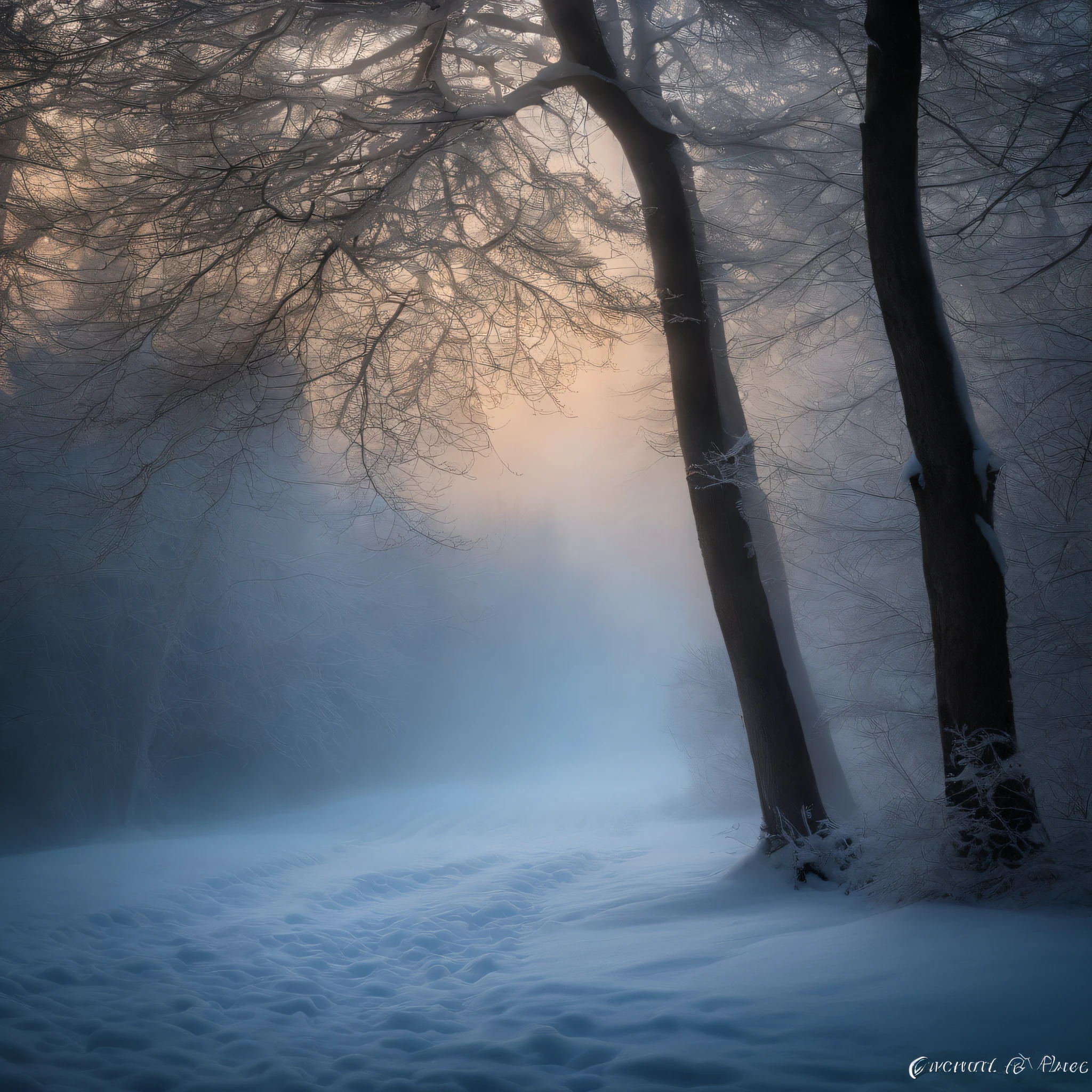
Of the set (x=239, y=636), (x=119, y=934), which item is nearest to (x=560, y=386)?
(x=119, y=934)

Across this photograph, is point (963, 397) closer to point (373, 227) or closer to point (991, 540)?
point (991, 540)

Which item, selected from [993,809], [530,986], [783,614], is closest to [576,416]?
[783,614]

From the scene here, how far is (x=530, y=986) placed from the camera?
3445 mm

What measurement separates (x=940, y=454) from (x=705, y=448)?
1633 mm

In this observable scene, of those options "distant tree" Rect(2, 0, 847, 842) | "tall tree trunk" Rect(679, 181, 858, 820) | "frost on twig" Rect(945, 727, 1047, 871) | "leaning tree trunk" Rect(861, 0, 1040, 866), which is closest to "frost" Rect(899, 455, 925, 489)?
"leaning tree trunk" Rect(861, 0, 1040, 866)

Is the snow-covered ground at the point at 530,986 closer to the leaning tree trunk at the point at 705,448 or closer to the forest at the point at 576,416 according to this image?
the forest at the point at 576,416

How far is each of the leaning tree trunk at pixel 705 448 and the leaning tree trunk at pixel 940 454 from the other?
118 centimetres

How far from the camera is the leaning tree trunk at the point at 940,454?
3994 millimetres

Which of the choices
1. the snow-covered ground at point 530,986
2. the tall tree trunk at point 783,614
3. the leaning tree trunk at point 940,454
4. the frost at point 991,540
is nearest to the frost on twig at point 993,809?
the leaning tree trunk at point 940,454

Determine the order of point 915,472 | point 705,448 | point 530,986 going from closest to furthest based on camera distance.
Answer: point 530,986, point 915,472, point 705,448

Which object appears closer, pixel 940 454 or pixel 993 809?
pixel 993 809

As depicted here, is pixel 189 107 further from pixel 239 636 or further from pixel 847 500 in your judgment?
pixel 239 636

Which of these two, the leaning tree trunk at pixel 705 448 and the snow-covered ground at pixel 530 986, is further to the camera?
the leaning tree trunk at pixel 705 448

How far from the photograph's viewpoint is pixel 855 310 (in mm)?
8531
